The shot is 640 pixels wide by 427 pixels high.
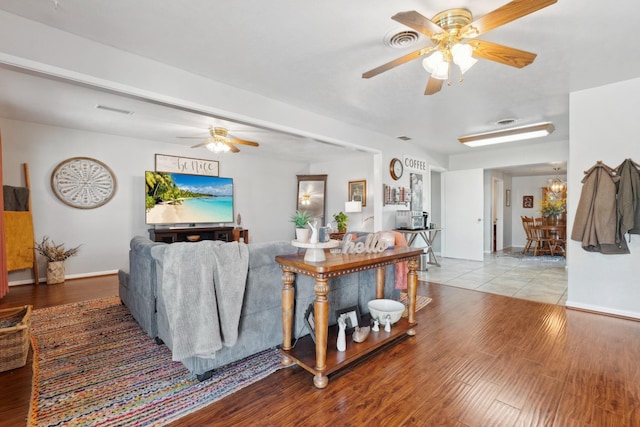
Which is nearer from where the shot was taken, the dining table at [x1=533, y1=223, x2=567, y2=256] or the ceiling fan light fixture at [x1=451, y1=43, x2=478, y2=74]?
the ceiling fan light fixture at [x1=451, y1=43, x2=478, y2=74]

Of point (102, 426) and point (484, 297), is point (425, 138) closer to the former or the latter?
point (484, 297)

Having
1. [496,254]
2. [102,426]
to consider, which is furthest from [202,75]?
[496,254]

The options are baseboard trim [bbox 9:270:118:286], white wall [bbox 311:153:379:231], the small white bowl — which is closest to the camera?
the small white bowl

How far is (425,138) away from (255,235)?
13.7 ft

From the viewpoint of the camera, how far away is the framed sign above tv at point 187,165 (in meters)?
5.34

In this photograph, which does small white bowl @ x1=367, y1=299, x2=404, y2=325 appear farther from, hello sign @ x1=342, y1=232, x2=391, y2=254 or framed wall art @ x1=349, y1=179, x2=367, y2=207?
framed wall art @ x1=349, y1=179, x2=367, y2=207

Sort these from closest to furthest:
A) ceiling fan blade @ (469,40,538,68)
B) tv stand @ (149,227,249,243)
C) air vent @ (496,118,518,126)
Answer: ceiling fan blade @ (469,40,538,68), air vent @ (496,118,518,126), tv stand @ (149,227,249,243)

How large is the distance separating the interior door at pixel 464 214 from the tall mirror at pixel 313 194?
2.91 metres

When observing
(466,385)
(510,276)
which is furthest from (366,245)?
(510,276)

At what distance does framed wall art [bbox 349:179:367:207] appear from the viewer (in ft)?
21.3

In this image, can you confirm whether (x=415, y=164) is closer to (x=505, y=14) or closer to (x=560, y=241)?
(x=505, y=14)

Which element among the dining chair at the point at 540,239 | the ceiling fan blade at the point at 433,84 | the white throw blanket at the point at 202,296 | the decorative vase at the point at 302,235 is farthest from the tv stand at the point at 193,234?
the dining chair at the point at 540,239

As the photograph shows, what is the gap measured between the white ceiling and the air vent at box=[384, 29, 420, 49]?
0.17ft

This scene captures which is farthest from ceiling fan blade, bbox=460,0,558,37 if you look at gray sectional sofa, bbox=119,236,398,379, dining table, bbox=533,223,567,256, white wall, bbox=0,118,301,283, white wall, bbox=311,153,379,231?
dining table, bbox=533,223,567,256
